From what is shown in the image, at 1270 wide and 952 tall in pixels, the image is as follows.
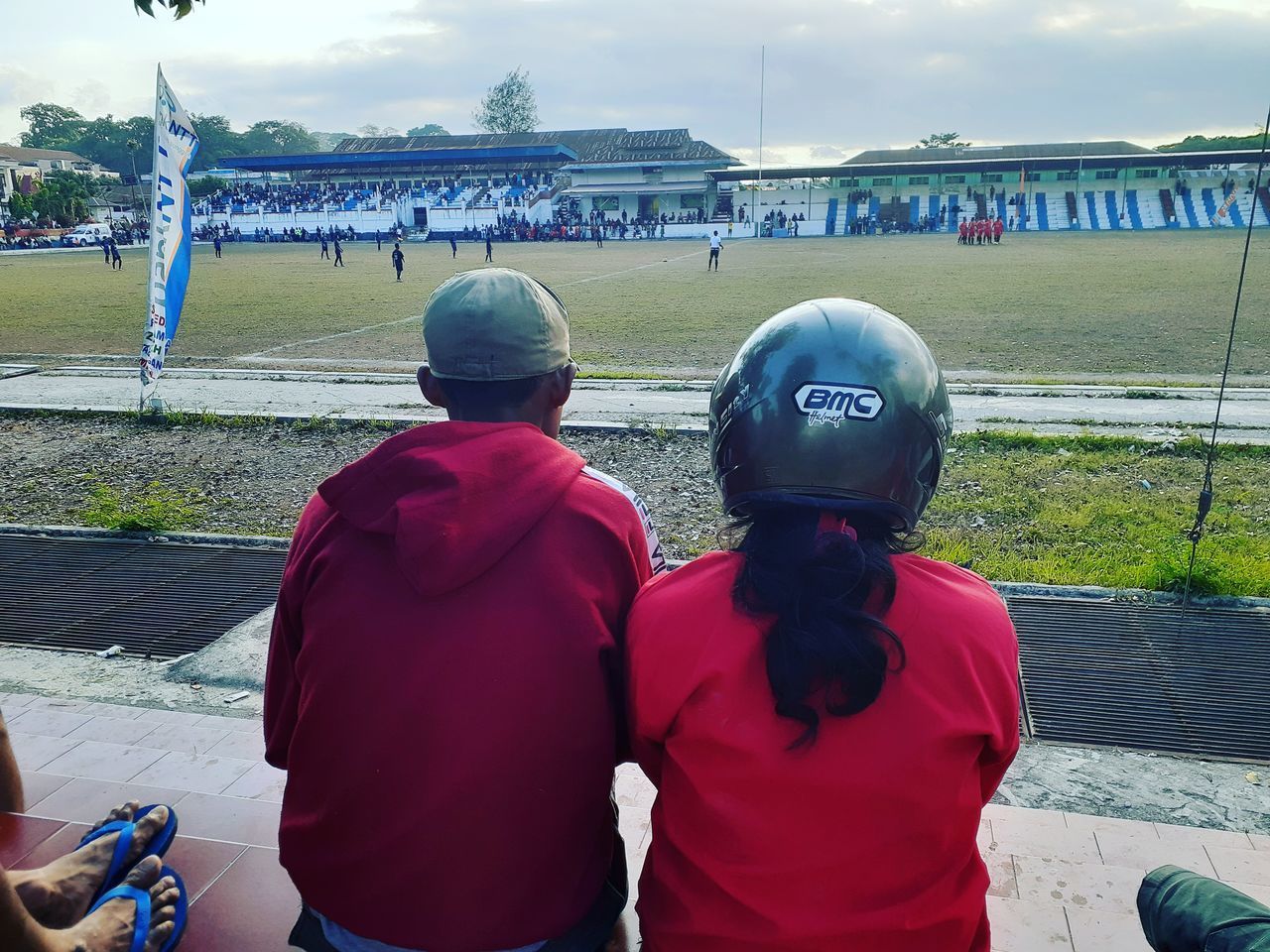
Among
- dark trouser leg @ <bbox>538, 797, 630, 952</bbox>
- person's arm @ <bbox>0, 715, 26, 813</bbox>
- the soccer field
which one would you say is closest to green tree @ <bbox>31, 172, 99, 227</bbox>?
the soccer field

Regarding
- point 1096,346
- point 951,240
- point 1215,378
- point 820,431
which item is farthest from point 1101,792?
point 951,240

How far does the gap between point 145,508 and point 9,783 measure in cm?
400

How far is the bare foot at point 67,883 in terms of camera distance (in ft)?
6.55

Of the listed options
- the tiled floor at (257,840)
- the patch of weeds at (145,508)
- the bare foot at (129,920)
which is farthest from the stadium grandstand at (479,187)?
the bare foot at (129,920)

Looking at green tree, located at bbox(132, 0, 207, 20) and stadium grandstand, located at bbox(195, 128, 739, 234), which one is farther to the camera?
stadium grandstand, located at bbox(195, 128, 739, 234)

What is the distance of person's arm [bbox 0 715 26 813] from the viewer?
8.31ft

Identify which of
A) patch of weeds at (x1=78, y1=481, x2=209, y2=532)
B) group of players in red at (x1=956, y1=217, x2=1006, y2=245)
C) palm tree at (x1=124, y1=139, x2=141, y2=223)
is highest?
palm tree at (x1=124, y1=139, x2=141, y2=223)

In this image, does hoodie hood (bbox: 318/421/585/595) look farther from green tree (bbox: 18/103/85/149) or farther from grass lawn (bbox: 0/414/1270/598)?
green tree (bbox: 18/103/85/149)

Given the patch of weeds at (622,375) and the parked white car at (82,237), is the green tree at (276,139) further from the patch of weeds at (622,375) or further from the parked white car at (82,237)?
the patch of weeds at (622,375)

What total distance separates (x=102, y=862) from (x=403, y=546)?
1333 mm

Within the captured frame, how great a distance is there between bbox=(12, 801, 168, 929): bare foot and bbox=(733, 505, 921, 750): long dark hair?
1.64 metres

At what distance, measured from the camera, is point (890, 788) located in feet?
4.25

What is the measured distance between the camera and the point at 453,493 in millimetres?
1493

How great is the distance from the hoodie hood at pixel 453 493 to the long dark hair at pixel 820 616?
370 millimetres
